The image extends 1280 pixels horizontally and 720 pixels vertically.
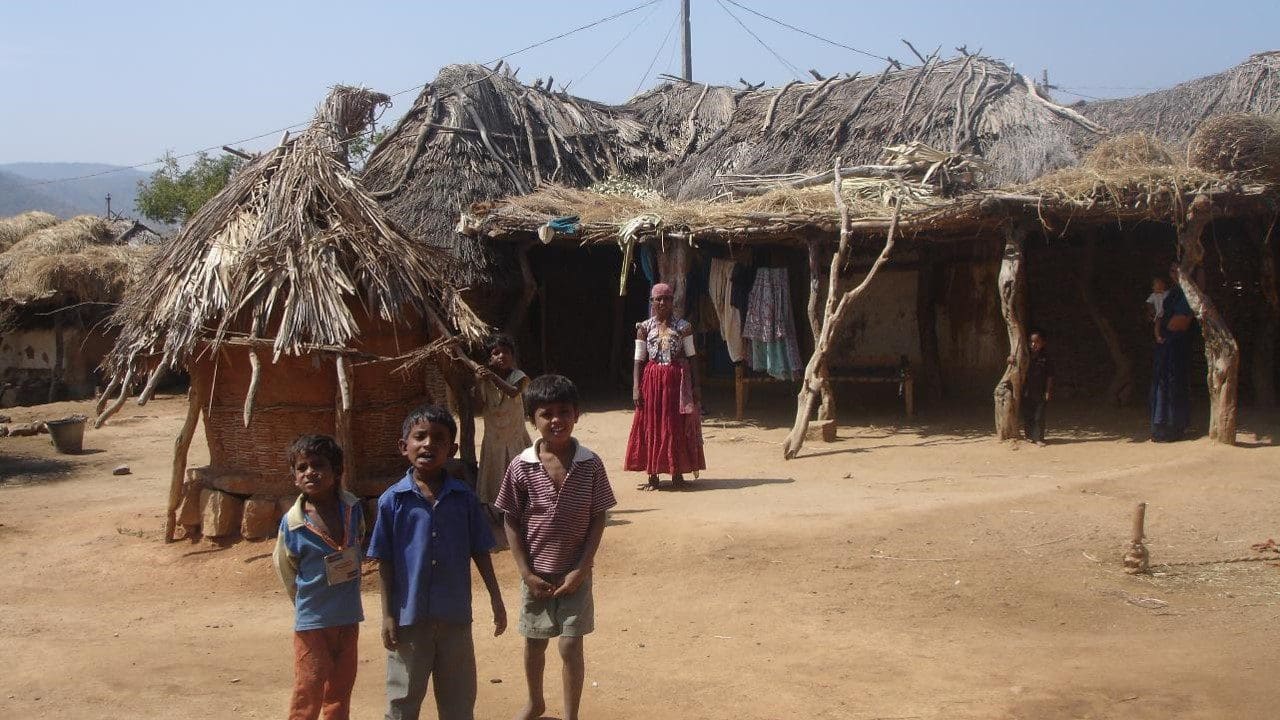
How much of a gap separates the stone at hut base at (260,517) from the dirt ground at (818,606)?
0.14 m

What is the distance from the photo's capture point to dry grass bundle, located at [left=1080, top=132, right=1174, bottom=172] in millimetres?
9586

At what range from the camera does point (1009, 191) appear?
950 centimetres

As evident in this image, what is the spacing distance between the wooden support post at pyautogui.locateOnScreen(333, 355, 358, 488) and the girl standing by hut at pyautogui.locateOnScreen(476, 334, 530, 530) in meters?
0.77

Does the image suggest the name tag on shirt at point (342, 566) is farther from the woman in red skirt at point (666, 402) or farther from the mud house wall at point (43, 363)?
the mud house wall at point (43, 363)

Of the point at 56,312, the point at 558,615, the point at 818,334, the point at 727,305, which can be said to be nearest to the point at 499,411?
the point at 558,615

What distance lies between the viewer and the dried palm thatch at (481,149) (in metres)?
13.2

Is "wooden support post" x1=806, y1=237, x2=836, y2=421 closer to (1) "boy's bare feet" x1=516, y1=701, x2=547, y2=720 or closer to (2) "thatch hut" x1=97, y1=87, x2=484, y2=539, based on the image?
(2) "thatch hut" x1=97, y1=87, x2=484, y2=539

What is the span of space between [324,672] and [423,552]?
1.96ft

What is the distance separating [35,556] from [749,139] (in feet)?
32.6

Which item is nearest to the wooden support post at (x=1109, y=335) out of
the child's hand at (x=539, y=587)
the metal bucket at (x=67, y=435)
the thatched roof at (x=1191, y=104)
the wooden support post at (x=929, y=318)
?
the thatched roof at (x=1191, y=104)

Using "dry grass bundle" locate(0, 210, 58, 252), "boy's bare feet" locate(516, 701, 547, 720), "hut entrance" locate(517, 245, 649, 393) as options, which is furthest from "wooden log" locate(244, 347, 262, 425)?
"dry grass bundle" locate(0, 210, 58, 252)

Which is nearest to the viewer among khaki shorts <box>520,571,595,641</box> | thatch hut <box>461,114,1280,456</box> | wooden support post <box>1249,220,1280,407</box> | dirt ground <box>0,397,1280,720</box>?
khaki shorts <box>520,571,595,641</box>

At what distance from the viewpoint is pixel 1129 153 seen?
9.62 m

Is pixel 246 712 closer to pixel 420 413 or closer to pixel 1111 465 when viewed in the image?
pixel 420 413
